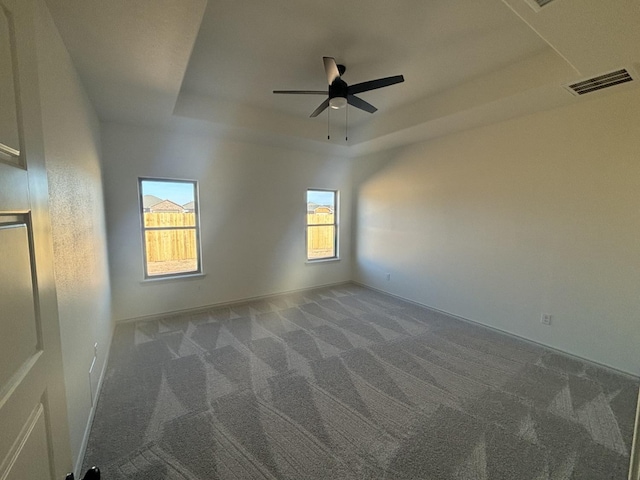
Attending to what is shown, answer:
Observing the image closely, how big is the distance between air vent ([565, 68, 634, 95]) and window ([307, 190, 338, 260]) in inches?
146

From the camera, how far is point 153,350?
2.98 meters

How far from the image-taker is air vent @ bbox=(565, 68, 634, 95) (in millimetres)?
2234

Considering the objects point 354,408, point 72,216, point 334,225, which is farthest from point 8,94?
point 334,225

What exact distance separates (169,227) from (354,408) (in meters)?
3.46

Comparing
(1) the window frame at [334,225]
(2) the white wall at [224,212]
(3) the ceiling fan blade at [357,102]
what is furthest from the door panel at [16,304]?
(1) the window frame at [334,225]

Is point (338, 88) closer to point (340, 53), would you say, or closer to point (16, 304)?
point (340, 53)

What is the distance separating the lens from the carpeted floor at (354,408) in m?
1.67

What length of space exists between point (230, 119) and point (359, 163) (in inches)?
106

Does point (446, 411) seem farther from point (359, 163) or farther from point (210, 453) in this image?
point (359, 163)

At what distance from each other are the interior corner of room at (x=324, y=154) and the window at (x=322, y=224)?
0.93ft

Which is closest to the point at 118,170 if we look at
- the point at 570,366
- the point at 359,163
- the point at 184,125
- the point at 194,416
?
the point at 184,125

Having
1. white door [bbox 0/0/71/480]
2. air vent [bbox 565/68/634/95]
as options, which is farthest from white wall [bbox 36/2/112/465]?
air vent [bbox 565/68/634/95]

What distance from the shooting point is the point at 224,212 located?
428 centimetres

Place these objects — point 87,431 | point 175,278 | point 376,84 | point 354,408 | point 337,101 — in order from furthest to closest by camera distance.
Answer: point 175,278 → point 337,101 → point 376,84 → point 354,408 → point 87,431
